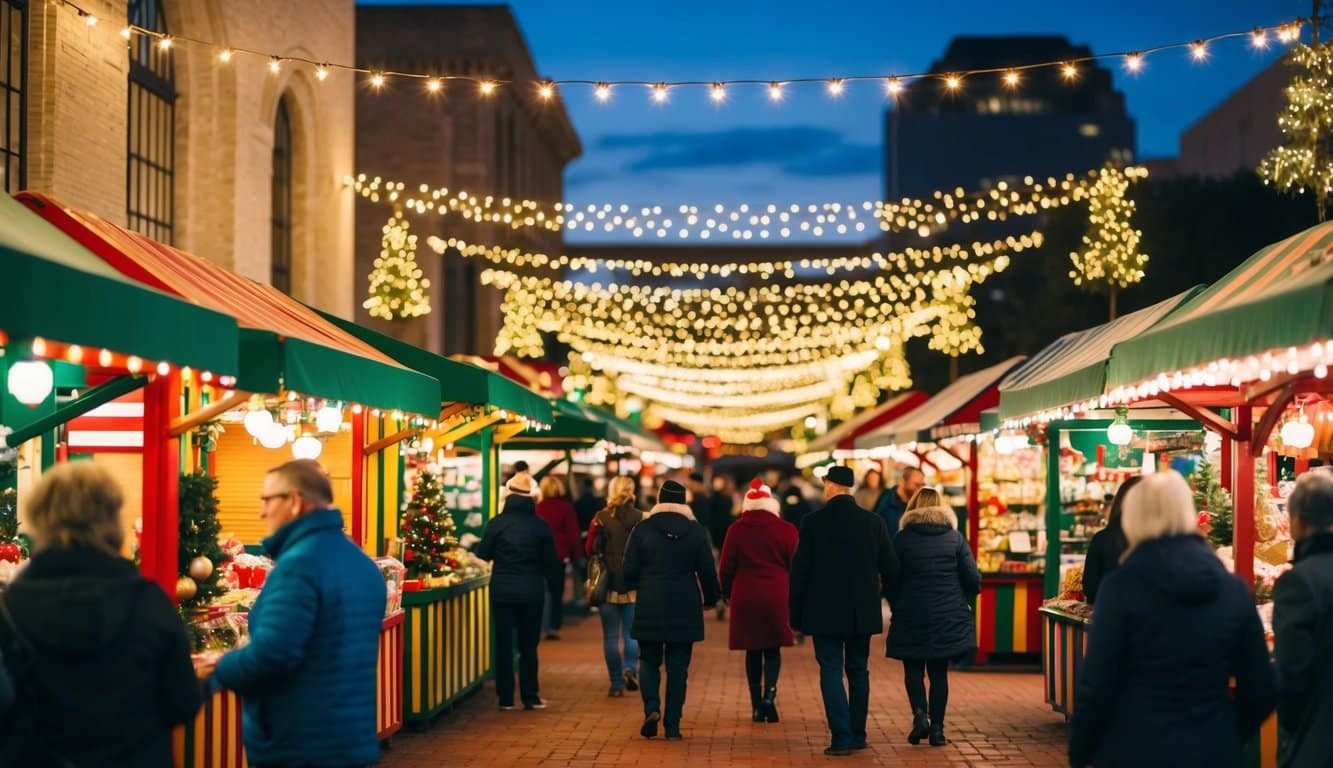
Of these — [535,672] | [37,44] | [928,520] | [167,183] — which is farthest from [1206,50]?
[167,183]

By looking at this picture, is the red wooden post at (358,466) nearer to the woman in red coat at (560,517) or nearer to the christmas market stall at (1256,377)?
the woman in red coat at (560,517)

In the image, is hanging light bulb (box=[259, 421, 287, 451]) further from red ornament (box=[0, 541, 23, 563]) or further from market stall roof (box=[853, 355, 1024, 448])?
market stall roof (box=[853, 355, 1024, 448])

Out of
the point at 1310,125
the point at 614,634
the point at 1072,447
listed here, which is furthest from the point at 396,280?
the point at 1310,125

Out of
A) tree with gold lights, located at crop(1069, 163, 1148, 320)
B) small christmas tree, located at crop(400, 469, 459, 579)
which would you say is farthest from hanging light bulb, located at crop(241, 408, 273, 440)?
tree with gold lights, located at crop(1069, 163, 1148, 320)

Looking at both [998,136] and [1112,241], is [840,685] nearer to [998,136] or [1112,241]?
[1112,241]

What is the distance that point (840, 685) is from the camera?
10.9 metres

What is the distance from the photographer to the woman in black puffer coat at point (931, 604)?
11.1 m

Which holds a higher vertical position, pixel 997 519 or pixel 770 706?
pixel 997 519

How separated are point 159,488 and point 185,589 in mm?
834

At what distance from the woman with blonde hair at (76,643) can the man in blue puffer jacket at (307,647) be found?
2.00 ft

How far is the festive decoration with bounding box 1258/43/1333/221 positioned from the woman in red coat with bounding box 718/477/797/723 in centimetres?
551

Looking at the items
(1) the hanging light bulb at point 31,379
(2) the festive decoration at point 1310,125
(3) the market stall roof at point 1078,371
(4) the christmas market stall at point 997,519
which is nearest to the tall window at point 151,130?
(4) the christmas market stall at point 997,519

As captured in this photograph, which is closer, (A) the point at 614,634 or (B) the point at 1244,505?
(B) the point at 1244,505

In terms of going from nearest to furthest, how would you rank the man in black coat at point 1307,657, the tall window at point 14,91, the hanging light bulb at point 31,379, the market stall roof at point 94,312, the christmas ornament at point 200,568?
the market stall roof at point 94,312, the man in black coat at point 1307,657, the hanging light bulb at point 31,379, the christmas ornament at point 200,568, the tall window at point 14,91
